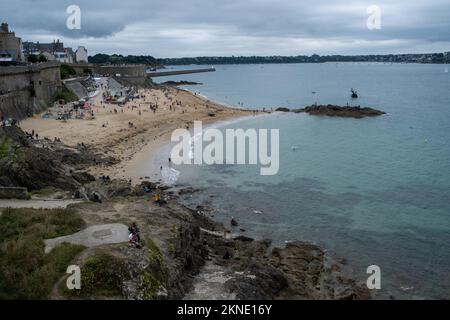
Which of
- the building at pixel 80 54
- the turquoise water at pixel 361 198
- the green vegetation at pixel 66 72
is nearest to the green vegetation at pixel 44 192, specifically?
the turquoise water at pixel 361 198

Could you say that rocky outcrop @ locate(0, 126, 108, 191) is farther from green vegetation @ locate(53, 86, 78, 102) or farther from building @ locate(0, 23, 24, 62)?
building @ locate(0, 23, 24, 62)

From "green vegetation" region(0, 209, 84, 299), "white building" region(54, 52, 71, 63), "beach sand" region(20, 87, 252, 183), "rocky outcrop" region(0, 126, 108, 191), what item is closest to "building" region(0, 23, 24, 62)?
"beach sand" region(20, 87, 252, 183)

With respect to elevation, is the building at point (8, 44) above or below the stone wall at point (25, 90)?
above

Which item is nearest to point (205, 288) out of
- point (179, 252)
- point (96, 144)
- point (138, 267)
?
point (179, 252)

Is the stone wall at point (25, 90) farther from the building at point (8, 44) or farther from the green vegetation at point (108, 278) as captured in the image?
the green vegetation at point (108, 278)

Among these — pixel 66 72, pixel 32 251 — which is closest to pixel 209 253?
pixel 32 251

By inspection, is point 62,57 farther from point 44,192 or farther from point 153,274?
point 153,274
